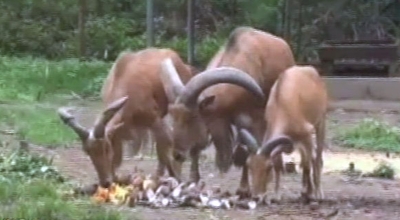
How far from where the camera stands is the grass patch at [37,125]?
1233 cm

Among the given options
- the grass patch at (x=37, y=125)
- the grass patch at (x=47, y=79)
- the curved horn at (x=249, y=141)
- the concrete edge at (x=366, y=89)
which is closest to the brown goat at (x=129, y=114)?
the curved horn at (x=249, y=141)

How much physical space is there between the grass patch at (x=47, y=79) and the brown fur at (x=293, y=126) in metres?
7.42

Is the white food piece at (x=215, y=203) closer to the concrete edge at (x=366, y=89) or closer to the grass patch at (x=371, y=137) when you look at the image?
the grass patch at (x=371, y=137)

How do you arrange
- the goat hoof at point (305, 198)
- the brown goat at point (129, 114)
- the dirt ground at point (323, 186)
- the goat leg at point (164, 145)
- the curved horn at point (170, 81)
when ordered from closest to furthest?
the dirt ground at point (323, 186)
the brown goat at point (129, 114)
the goat hoof at point (305, 198)
the curved horn at point (170, 81)
the goat leg at point (164, 145)

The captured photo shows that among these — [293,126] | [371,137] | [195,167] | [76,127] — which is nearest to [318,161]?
[293,126]

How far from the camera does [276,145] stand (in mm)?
8508

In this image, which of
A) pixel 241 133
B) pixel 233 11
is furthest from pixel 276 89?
pixel 233 11

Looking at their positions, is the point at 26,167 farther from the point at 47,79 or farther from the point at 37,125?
the point at 47,79

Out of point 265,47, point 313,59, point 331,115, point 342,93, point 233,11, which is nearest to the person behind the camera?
point 265,47

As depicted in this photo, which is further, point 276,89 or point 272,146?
point 276,89

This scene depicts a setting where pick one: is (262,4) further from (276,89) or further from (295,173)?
(276,89)

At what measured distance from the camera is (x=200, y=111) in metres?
9.22

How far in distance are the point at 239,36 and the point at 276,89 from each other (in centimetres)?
131

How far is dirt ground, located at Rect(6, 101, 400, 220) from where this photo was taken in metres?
8.38
